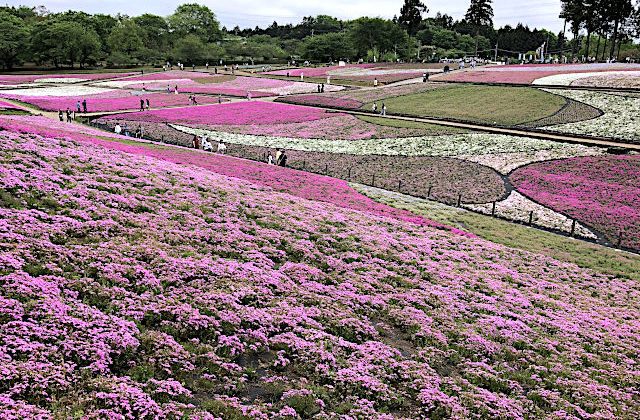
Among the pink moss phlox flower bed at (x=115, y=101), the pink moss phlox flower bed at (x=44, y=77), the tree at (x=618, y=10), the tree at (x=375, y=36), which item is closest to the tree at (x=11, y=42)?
the pink moss phlox flower bed at (x=44, y=77)

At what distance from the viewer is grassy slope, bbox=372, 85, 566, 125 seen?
197 ft

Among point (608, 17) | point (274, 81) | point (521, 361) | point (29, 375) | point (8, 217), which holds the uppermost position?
point (608, 17)

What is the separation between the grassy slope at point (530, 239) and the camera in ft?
80.0

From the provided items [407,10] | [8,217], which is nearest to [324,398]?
[8,217]

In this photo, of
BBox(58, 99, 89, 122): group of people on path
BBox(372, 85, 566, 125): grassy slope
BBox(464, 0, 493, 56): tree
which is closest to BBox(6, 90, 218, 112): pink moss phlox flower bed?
BBox(58, 99, 89, 122): group of people on path

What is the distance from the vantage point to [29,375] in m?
9.56

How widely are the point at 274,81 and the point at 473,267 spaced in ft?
288

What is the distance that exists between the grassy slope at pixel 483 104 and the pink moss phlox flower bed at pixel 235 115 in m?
11.7

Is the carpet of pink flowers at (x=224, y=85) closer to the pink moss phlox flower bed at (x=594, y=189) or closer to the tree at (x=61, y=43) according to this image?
the tree at (x=61, y=43)

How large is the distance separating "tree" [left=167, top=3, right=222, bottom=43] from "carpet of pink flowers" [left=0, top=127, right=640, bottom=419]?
158 meters

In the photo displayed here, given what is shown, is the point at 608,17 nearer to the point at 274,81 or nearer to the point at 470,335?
the point at 274,81

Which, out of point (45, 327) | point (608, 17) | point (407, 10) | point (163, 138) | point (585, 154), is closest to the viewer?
point (45, 327)

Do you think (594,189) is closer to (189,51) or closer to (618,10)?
(618,10)

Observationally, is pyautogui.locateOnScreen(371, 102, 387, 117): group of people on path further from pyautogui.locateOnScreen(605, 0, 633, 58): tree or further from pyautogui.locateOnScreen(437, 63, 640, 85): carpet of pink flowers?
pyautogui.locateOnScreen(605, 0, 633, 58): tree
